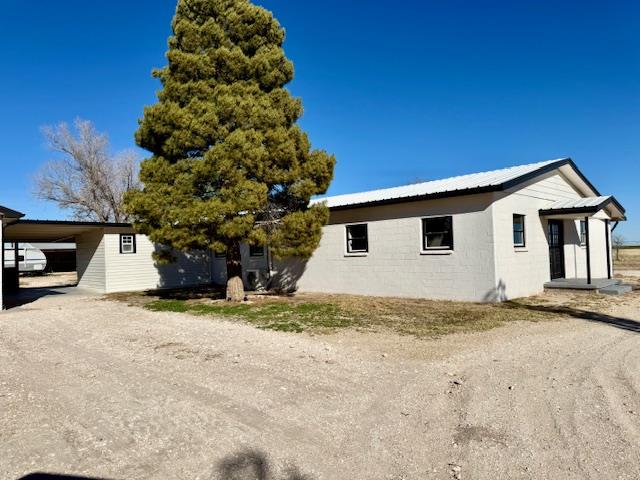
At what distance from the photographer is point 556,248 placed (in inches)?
586

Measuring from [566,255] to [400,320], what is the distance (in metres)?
9.52

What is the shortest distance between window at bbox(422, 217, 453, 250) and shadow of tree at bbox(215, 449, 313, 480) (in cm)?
1032

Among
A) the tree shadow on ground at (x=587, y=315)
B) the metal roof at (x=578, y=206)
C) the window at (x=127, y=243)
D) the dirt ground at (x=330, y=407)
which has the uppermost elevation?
the metal roof at (x=578, y=206)

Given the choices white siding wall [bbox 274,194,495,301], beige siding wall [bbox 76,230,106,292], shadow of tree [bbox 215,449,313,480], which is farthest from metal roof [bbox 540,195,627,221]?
beige siding wall [bbox 76,230,106,292]

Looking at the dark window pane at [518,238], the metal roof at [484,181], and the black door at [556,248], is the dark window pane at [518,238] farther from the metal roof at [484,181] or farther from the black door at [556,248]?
the black door at [556,248]

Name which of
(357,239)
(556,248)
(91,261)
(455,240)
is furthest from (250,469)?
(91,261)

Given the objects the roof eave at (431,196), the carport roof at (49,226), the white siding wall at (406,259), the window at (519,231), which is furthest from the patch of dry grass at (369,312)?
the carport roof at (49,226)

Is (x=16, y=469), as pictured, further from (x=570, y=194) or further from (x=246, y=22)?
(x=570, y=194)

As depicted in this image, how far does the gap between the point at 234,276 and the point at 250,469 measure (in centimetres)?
1083

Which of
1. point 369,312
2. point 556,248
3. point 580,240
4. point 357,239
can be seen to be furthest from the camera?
point 580,240

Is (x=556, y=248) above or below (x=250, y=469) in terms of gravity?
above

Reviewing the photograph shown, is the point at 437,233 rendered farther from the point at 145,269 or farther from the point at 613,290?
the point at 145,269

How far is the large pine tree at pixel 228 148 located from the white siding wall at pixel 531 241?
5.19 meters

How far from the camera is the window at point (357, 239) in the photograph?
14742mm
